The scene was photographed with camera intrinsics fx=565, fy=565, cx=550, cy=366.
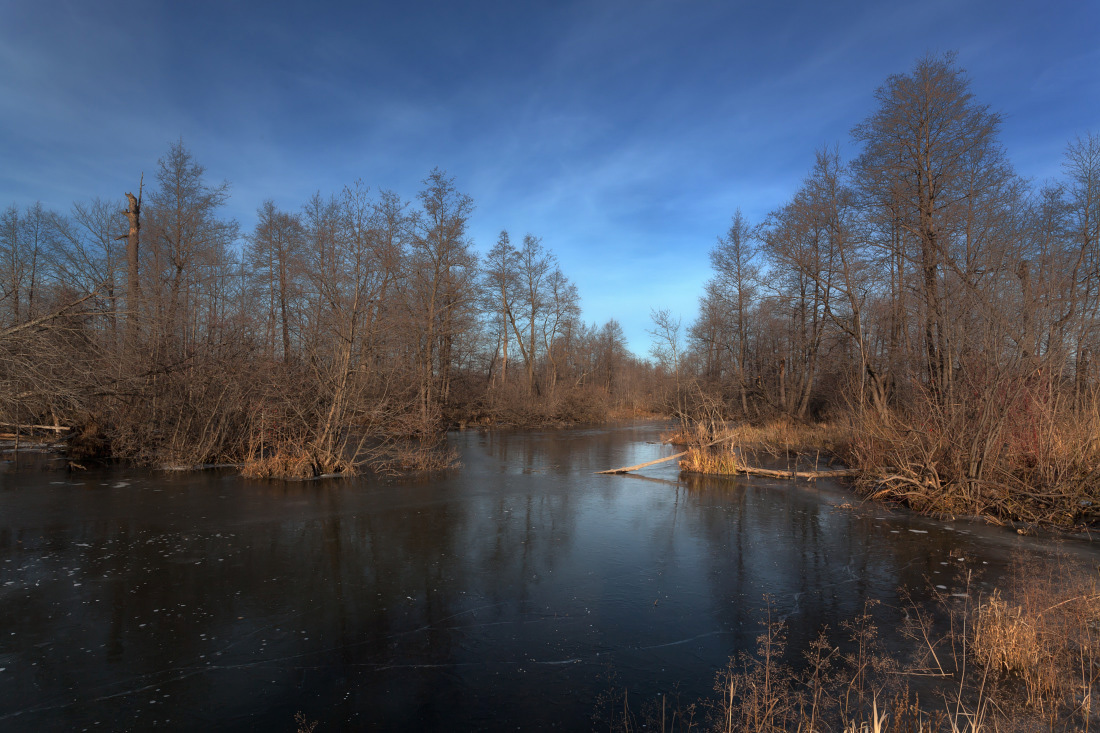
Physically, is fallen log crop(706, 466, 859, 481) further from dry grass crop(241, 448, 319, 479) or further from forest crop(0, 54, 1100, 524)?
dry grass crop(241, 448, 319, 479)

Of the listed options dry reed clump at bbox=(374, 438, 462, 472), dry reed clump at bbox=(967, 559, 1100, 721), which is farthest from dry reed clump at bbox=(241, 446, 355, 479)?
dry reed clump at bbox=(967, 559, 1100, 721)

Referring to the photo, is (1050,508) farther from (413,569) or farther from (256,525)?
(256,525)

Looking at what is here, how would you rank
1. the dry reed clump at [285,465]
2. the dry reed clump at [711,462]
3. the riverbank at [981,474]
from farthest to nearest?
1. the dry reed clump at [711,462]
2. the dry reed clump at [285,465]
3. the riverbank at [981,474]

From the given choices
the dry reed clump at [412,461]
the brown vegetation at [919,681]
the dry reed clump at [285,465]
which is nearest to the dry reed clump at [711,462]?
the dry reed clump at [412,461]

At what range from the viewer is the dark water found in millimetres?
4137

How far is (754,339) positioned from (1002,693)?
29.1 metres

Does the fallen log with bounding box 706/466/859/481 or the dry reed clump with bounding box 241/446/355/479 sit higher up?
the dry reed clump with bounding box 241/446/355/479

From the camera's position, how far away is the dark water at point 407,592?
4.14 metres

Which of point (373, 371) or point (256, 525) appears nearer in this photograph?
point (256, 525)

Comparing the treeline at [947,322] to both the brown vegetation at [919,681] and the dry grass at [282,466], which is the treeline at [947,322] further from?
the dry grass at [282,466]

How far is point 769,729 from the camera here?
3531 mm

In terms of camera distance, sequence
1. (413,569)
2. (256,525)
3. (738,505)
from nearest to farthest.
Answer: (413,569) < (256,525) < (738,505)

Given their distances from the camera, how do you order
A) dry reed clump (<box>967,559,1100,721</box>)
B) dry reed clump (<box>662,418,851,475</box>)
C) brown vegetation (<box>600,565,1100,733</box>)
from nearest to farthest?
brown vegetation (<box>600,565,1100,733</box>)
dry reed clump (<box>967,559,1100,721</box>)
dry reed clump (<box>662,418,851,475</box>)

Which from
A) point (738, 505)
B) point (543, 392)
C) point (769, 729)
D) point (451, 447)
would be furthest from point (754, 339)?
point (769, 729)
